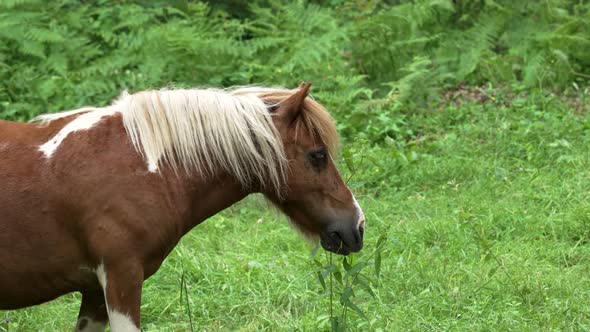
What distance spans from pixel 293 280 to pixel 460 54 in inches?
180

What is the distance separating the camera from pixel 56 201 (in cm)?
323

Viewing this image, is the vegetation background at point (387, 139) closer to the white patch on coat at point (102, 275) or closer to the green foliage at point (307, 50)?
the green foliage at point (307, 50)

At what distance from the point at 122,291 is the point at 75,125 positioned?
695 mm

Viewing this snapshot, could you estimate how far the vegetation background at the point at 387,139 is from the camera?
4637 mm

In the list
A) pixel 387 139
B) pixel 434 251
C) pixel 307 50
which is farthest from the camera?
pixel 307 50

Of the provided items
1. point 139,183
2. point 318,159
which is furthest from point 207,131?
point 318,159

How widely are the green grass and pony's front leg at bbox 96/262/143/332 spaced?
76 centimetres

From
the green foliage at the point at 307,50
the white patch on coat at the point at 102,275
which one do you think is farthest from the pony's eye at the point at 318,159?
the green foliage at the point at 307,50

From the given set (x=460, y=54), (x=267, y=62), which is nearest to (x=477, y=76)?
(x=460, y=54)

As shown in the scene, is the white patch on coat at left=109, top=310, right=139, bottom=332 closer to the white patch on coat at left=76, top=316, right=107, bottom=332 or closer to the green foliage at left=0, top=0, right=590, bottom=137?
the white patch on coat at left=76, top=316, right=107, bottom=332

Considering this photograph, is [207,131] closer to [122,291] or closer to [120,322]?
[122,291]

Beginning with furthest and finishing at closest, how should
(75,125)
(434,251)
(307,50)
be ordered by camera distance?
(307,50) < (434,251) < (75,125)

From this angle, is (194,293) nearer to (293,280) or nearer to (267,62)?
(293,280)

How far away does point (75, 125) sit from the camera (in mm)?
3414
